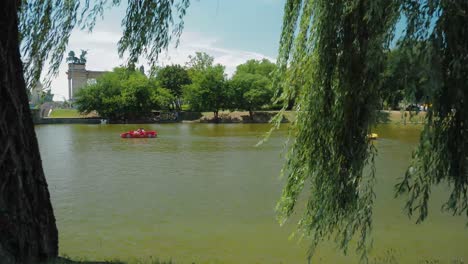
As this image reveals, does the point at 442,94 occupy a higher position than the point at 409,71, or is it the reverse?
the point at 409,71

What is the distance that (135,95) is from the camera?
4916 cm

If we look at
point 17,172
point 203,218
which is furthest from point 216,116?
point 17,172

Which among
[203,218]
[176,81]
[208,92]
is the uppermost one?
[176,81]

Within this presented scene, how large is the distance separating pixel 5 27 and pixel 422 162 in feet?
10.5

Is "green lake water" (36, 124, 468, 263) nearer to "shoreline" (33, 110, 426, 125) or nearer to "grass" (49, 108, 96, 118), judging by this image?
"shoreline" (33, 110, 426, 125)

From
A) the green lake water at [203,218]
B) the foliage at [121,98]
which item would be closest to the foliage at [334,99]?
the green lake water at [203,218]

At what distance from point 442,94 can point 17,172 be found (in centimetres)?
303

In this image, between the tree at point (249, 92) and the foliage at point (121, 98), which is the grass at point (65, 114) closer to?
the foliage at point (121, 98)

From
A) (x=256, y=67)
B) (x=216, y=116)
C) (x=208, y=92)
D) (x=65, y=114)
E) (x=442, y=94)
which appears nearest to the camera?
(x=442, y=94)

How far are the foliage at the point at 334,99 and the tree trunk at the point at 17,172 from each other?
2.21 metres

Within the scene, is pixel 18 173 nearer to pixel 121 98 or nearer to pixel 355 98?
pixel 355 98

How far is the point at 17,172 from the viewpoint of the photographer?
3.27 metres

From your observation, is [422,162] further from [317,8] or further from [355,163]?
[317,8]

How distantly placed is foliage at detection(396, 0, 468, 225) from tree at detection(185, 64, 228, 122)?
152 ft
